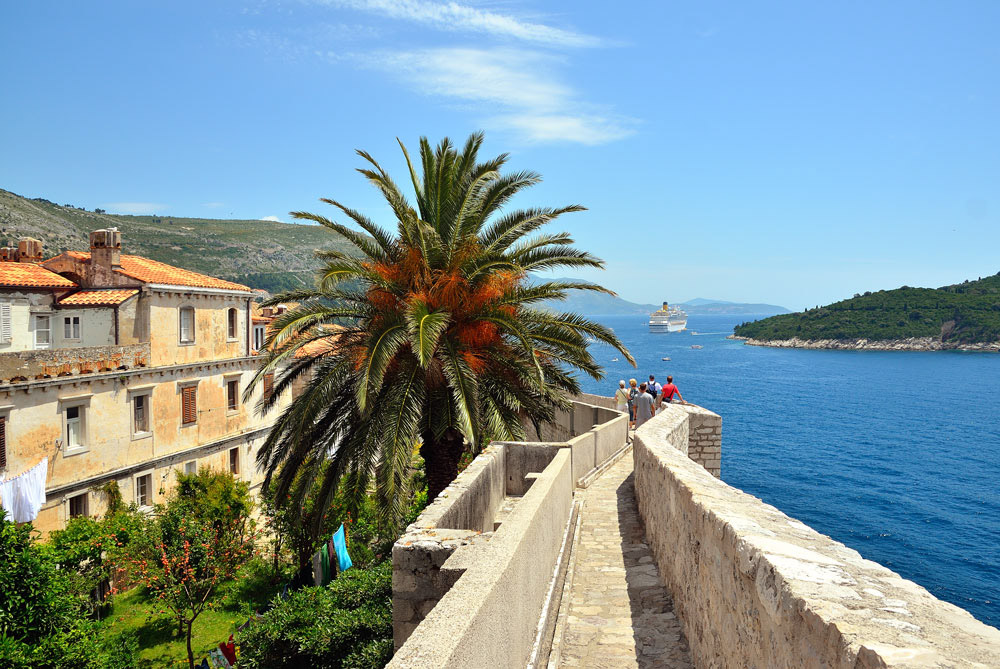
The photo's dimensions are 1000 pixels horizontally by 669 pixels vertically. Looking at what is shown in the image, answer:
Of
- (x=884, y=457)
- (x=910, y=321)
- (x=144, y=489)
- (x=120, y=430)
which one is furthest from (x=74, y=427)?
(x=910, y=321)

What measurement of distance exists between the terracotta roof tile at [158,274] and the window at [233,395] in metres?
4.59

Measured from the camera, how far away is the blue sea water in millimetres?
32688

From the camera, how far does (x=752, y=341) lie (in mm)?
187250

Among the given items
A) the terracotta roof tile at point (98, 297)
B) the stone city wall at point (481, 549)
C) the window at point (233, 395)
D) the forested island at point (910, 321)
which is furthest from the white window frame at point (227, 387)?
the forested island at point (910, 321)

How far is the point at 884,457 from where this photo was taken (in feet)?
175

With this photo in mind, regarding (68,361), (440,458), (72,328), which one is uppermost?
(72,328)

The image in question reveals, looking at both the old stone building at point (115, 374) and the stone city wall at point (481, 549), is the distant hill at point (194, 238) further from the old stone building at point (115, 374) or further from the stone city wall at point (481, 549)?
the stone city wall at point (481, 549)

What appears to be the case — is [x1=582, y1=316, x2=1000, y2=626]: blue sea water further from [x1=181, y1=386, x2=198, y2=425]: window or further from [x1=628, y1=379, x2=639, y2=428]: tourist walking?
[x1=181, y1=386, x2=198, y2=425]: window

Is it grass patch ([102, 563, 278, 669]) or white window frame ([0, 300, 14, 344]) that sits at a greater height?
white window frame ([0, 300, 14, 344])

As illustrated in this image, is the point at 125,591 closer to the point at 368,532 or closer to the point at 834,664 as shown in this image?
the point at 368,532

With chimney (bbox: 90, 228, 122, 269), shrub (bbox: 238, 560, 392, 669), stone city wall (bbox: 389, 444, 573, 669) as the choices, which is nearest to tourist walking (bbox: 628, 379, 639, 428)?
shrub (bbox: 238, 560, 392, 669)

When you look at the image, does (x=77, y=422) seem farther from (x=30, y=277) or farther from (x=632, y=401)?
(x=632, y=401)

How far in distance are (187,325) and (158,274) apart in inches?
97.1

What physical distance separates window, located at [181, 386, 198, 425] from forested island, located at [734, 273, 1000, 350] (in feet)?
Answer: 510
